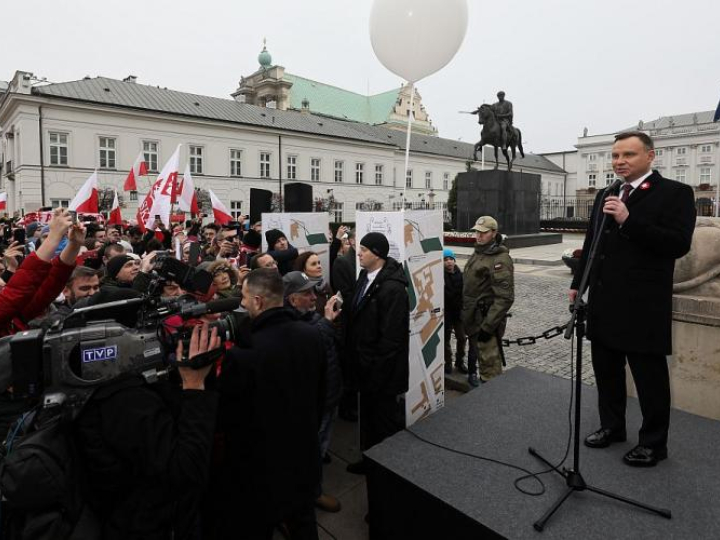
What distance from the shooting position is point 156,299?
182 cm

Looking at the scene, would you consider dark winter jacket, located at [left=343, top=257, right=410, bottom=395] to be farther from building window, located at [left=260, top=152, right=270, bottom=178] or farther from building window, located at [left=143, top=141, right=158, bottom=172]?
building window, located at [left=260, top=152, right=270, bottom=178]

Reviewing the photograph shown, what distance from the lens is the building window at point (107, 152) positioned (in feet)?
113

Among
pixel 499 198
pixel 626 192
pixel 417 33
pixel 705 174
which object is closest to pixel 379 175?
pixel 499 198

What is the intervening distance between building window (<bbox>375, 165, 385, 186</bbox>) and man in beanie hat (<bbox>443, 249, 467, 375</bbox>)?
156 ft

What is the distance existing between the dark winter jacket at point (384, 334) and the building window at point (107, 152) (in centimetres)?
3761

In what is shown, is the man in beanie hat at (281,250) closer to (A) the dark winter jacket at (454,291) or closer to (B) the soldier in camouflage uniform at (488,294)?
(A) the dark winter jacket at (454,291)

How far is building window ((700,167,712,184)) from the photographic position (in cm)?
6406

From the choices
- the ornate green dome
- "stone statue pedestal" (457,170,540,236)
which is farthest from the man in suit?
the ornate green dome

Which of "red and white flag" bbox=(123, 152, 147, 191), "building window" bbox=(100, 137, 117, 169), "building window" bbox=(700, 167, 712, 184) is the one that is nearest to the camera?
"red and white flag" bbox=(123, 152, 147, 191)

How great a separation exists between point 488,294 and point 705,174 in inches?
3063

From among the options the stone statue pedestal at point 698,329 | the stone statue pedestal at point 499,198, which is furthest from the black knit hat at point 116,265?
the stone statue pedestal at point 499,198

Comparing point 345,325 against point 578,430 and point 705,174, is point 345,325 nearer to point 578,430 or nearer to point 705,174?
point 578,430

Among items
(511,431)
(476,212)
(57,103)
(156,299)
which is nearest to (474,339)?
(511,431)

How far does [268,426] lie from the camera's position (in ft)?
6.82
